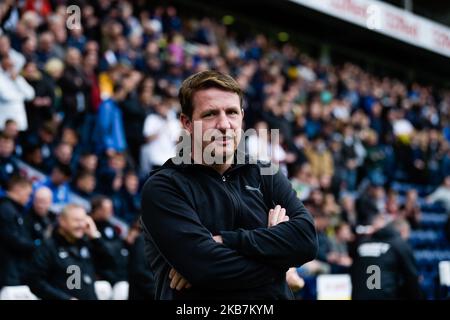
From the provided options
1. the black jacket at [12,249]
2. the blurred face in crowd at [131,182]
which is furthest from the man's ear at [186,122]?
the blurred face in crowd at [131,182]

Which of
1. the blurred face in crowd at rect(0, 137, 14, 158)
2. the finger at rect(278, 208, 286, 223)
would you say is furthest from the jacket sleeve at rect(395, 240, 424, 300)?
the blurred face in crowd at rect(0, 137, 14, 158)

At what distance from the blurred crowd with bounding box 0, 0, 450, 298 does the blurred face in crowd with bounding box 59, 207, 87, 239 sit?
541mm

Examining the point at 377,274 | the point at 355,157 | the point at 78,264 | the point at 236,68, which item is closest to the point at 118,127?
the point at 78,264

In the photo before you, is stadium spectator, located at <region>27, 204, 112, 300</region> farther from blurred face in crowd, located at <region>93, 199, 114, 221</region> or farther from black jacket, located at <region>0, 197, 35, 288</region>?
blurred face in crowd, located at <region>93, 199, 114, 221</region>

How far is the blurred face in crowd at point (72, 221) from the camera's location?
5.79m

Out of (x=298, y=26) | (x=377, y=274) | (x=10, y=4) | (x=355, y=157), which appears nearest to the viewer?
(x=377, y=274)

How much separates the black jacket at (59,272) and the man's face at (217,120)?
327 cm

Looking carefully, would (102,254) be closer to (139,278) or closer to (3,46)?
(139,278)

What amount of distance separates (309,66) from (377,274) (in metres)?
12.2

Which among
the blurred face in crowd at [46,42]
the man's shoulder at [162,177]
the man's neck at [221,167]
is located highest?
the blurred face in crowd at [46,42]

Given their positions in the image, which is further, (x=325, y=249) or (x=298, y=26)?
(x=298, y=26)

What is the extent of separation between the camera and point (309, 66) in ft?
58.4

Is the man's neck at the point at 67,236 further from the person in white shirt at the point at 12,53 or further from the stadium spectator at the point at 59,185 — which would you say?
the person in white shirt at the point at 12,53
